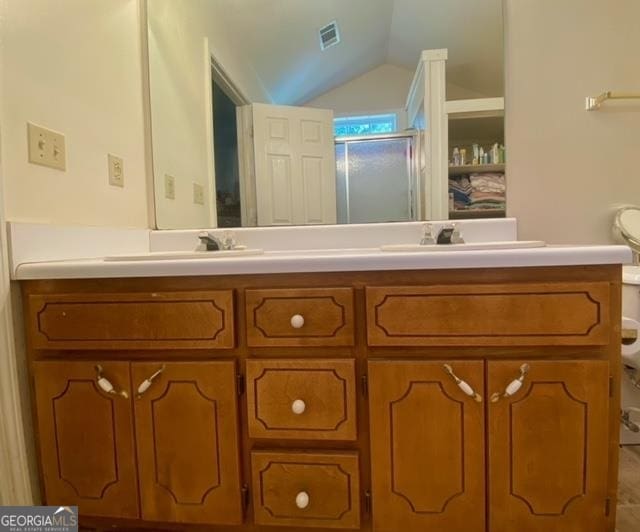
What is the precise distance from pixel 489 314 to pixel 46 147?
1272 mm

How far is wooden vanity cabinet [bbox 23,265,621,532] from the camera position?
0.85 meters

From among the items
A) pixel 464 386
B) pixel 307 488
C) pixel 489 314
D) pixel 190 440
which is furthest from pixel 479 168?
pixel 190 440

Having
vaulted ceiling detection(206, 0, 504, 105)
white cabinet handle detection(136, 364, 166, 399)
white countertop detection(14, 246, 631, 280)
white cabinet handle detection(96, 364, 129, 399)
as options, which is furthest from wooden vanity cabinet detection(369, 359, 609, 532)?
vaulted ceiling detection(206, 0, 504, 105)

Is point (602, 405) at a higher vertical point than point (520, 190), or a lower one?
lower

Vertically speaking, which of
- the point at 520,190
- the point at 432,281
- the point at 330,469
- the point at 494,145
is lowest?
the point at 330,469

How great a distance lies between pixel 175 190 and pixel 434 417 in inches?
51.7

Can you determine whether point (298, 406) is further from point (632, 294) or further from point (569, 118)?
point (569, 118)

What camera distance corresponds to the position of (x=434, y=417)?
2.88ft

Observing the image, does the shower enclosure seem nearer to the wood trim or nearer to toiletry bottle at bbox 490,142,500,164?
toiletry bottle at bbox 490,142,500,164

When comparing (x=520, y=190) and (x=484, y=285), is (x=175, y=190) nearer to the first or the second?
(x=484, y=285)

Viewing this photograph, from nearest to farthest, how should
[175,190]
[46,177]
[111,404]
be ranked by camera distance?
[111,404] < [46,177] < [175,190]

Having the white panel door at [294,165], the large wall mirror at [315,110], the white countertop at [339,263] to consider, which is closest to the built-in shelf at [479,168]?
the large wall mirror at [315,110]

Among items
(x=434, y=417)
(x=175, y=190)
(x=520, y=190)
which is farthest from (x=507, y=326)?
(x=175, y=190)

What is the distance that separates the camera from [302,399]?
91cm
